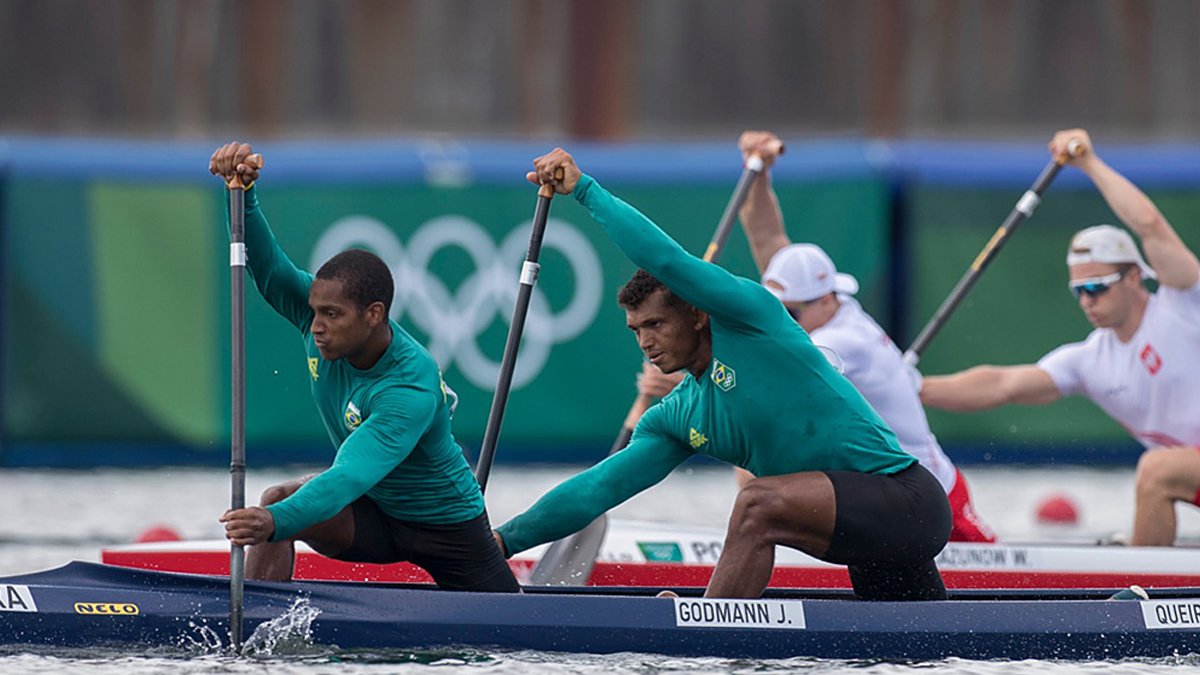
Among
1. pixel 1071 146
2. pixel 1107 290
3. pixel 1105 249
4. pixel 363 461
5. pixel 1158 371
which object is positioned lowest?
pixel 363 461

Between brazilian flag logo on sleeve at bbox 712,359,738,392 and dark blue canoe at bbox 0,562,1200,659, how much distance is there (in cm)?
76

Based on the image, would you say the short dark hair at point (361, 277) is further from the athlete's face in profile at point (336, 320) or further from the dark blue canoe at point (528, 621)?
the dark blue canoe at point (528, 621)

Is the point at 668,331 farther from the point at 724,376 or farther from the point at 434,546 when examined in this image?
the point at 434,546

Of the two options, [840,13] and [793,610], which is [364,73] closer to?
[840,13]

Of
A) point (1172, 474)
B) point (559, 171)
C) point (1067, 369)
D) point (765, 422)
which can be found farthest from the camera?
point (1067, 369)

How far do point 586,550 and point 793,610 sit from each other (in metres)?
1.95

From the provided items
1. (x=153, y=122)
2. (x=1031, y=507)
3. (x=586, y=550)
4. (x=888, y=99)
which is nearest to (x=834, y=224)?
(x=1031, y=507)

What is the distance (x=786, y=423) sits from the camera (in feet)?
24.8

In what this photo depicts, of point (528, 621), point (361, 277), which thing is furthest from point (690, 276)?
point (528, 621)

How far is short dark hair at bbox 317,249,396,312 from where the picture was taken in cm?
747

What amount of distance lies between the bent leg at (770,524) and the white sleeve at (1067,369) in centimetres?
329

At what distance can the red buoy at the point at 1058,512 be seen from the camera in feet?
40.5

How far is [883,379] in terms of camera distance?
9.66 meters

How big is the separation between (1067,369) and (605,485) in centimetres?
342
